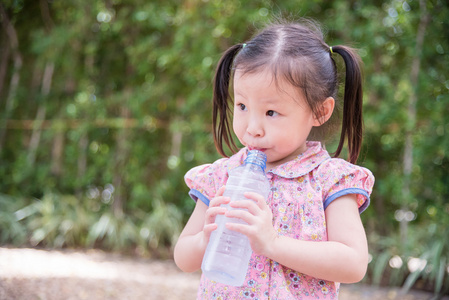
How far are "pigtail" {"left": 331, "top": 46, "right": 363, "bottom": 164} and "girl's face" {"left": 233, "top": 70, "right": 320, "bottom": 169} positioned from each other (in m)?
0.21

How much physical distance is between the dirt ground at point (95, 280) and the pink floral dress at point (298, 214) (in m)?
2.31

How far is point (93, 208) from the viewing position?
574 cm

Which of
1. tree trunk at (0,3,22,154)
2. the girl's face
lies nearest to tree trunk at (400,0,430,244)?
the girl's face

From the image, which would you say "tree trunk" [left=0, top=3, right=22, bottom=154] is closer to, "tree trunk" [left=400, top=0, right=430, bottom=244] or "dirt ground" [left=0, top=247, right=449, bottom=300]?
"dirt ground" [left=0, top=247, right=449, bottom=300]

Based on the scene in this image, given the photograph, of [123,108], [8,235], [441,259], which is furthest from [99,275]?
[441,259]

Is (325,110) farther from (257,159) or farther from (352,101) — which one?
(257,159)

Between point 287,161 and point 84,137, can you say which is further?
point 84,137

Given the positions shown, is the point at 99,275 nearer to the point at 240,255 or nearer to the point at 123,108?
the point at 123,108

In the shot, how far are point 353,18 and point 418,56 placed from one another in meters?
0.69

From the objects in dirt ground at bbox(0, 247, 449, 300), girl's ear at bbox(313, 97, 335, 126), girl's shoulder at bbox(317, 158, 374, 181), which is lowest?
dirt ground at bbox(0, 247, 449, 300)

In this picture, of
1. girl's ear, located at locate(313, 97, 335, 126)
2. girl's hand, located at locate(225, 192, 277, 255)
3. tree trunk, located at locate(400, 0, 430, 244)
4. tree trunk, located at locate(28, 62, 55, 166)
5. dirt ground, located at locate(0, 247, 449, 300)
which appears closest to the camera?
girl's hand, located at locate(225, 192, 277, 255)

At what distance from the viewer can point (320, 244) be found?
44.4 inches

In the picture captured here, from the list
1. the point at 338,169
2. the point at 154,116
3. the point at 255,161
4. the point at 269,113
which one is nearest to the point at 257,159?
the point at 255,161

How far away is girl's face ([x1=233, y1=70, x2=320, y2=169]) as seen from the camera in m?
1.18
